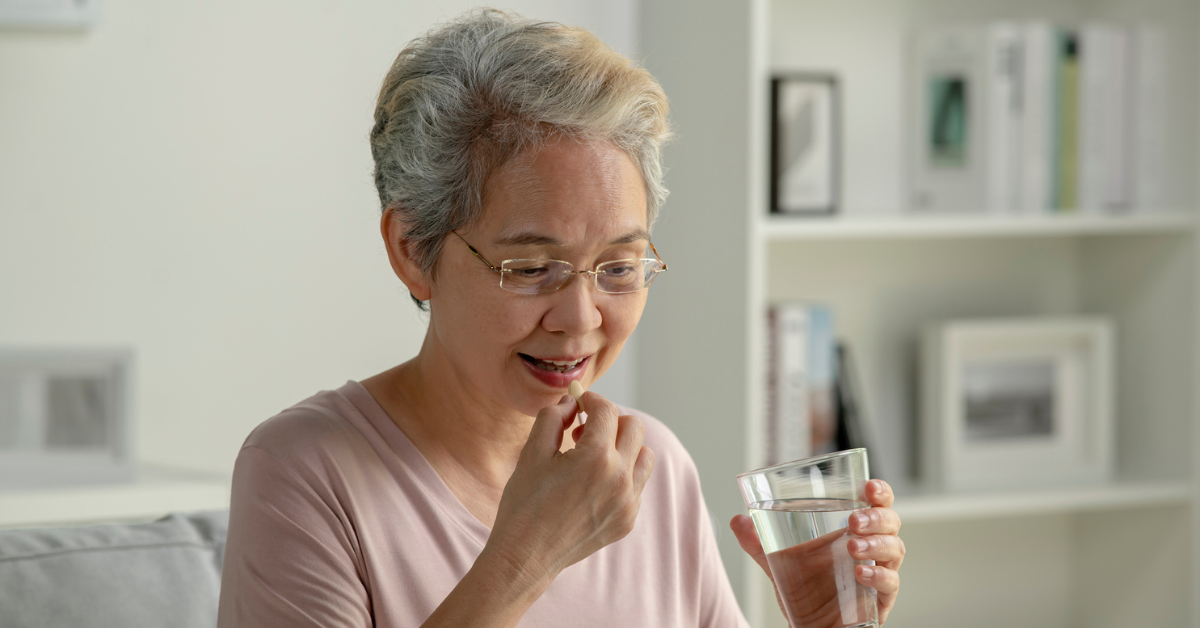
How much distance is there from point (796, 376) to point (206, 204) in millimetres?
1119

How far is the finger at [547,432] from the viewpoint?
1.03 m

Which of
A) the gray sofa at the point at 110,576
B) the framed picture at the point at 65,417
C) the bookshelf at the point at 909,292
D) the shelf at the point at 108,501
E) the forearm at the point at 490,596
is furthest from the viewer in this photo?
the bookshelf at the point at 909,292

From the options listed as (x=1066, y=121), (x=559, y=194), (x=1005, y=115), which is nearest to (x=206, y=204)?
(x=559, y=194)

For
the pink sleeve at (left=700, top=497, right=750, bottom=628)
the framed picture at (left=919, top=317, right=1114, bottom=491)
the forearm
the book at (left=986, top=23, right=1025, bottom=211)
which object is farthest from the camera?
the framed picture at (left=919, top=317, right=1114, bottom=491)

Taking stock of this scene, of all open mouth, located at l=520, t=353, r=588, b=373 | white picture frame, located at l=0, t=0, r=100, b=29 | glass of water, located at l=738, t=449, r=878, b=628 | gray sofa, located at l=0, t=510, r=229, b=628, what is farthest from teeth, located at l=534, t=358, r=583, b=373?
white picture frame, located at l=0, t=0, r=100, b=29

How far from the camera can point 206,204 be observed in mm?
2025

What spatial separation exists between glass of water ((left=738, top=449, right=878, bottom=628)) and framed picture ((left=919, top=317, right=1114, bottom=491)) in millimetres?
1343

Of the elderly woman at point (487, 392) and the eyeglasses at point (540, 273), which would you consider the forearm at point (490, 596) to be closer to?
the elderly woman at point (487, 392)

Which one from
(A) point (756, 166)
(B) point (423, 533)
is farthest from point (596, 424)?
(A) point (756, 166)

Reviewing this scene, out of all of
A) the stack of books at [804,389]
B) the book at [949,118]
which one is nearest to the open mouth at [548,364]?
the stack of books at [804,389]

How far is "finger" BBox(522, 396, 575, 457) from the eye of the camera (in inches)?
40.4

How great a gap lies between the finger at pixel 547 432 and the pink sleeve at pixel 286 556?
0.69 ft

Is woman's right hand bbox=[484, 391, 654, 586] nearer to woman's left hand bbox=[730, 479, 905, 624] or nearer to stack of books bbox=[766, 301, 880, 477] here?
woman's left hand bbox=[730, 479, 905, 624]

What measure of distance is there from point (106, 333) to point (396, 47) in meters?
0.74
